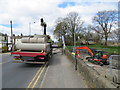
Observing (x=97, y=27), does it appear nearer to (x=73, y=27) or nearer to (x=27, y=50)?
(x=73, y=27)

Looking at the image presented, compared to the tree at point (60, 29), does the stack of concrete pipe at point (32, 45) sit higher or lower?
lower

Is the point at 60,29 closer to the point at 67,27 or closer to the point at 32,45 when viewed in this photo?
the point at 67,27

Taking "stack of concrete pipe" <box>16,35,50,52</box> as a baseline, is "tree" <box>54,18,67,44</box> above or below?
above

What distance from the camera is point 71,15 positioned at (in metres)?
54.6

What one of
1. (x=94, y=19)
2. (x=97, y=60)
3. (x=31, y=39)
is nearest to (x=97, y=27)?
(x=94, y=19)

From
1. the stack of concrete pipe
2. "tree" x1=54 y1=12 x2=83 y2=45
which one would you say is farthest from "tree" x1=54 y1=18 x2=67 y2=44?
the stack of concrete pipe

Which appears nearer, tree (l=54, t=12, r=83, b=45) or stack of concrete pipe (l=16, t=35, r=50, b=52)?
stack of concrete pipe (l=16, t=35, r=50, b=52)

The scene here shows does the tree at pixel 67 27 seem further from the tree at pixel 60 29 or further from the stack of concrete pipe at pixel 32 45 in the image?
the stack of concrete pipe at pixel 32 45

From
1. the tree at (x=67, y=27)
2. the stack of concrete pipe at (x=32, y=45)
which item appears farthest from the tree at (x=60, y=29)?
the stack of concrete pipe at (x=32, y=45)

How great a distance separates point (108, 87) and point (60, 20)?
52920mm

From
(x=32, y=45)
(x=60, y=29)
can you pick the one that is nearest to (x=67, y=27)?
(x=60, y=29)

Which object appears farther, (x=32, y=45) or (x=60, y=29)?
(x=60, y=29)

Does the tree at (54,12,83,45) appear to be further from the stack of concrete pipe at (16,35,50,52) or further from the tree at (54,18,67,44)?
the stack of concrete pipe at (16,35,50,52)

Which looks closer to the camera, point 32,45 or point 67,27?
point 32,45
